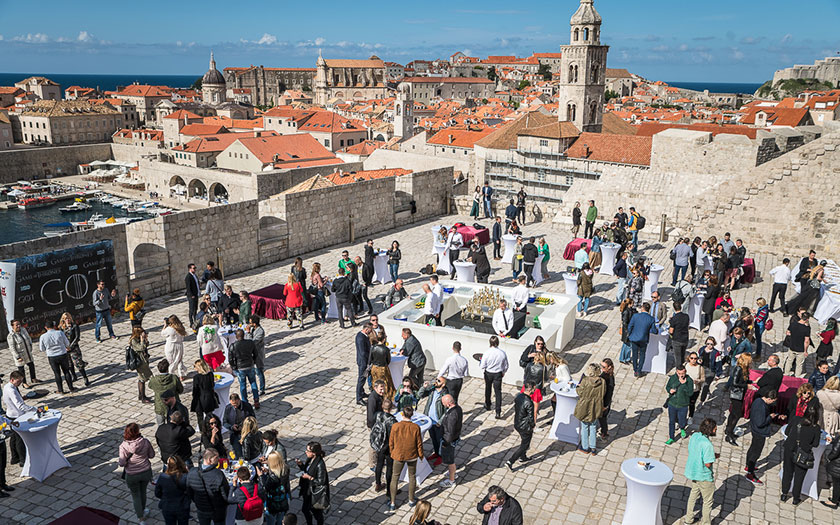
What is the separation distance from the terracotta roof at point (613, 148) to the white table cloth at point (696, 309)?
25.0 meters

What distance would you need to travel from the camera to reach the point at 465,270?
47.5ft

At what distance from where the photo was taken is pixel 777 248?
17.7 m

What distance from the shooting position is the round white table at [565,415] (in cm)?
834

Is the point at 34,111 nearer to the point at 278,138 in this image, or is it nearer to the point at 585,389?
the point at 278,138

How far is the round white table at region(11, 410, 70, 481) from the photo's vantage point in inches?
294

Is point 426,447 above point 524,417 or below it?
below

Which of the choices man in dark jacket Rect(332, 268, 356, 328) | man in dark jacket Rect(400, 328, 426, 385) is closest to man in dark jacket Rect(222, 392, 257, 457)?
man in dark jacket Rect(400, 328, 426, 385)

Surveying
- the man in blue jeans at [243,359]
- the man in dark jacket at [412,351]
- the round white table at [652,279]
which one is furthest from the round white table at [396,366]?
the round white table at [652,279]

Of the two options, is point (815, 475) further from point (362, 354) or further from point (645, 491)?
point (362, 354)

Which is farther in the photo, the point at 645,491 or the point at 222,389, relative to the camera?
the point at 222,389

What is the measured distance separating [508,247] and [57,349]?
10.8 meters

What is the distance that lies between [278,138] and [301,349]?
58904 mm

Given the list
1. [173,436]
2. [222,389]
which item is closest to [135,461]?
[173,436]

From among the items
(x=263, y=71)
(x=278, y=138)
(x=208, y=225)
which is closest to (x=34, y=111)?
(x=278, y=138)
